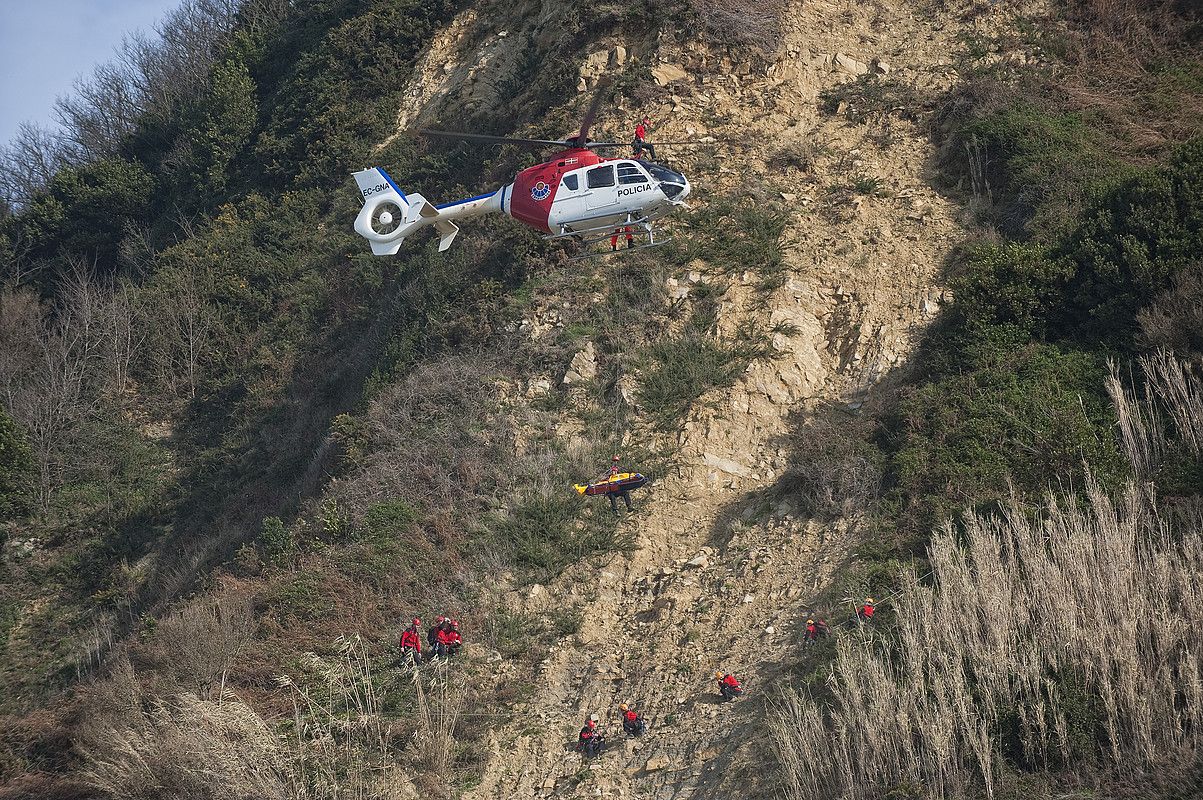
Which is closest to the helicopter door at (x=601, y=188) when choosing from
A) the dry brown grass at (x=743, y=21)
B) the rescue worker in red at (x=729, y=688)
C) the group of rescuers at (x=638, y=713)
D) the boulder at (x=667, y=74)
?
the boulder at (x=667, y=74)

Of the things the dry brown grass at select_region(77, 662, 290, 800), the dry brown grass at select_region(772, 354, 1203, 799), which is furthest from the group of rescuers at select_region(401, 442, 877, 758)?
the dry brown grass at select_region(77, 662, 290, 800)

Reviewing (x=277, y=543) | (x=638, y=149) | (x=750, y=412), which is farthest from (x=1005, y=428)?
(x=277, y=543)

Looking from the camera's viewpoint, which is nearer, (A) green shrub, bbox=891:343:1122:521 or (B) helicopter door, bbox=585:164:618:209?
(A) green shrub, bbox=891:343:1122:521

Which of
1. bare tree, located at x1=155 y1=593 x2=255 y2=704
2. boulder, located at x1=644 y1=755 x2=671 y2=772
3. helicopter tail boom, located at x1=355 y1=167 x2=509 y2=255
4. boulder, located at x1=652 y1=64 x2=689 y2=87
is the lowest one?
boulder, located at x1=644 y1=755 x2=671 y2=772

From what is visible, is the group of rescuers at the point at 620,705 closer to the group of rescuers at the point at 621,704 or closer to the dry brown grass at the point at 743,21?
the group of rescuers at the point at 621,704

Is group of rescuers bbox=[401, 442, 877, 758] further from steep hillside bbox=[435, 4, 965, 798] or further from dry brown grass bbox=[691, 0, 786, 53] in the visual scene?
dry brown grass bbox=[691, 0, 786, 53]

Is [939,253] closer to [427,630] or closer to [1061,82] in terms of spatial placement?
[1061,82]

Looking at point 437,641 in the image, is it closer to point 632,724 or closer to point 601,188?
point 632,724
